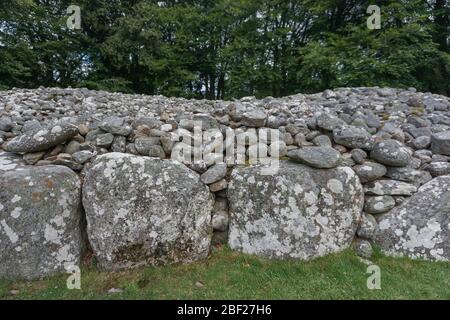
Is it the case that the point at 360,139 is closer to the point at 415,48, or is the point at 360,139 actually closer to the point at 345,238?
the point at 345,238

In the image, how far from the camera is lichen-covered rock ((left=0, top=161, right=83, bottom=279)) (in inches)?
147

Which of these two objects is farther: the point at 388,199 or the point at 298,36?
the point at 298,36

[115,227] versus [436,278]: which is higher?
[115,227]

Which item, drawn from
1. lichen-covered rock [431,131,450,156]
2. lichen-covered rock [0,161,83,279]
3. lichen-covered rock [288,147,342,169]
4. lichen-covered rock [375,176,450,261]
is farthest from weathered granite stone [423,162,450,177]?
lichen-covered rock [0,161,83,279]

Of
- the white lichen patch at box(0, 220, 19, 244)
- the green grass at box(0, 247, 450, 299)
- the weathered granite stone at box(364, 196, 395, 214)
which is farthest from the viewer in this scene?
the weathered granite stone at box(364, 196, 395, 214)

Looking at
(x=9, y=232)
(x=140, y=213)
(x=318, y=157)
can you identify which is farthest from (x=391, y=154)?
(x=9, y=232)

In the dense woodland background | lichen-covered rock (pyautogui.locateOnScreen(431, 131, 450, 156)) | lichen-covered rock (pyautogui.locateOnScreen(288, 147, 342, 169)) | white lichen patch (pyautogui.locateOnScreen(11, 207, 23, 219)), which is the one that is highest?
the dense woodland background

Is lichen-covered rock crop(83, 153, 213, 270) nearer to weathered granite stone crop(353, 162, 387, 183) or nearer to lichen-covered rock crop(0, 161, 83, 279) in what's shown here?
lichen-covered rock crop(0, 161, 83, 279)

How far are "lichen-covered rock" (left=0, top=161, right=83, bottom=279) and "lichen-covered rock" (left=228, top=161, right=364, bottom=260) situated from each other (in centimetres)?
231

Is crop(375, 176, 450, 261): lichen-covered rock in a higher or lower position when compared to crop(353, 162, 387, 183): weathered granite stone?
lower

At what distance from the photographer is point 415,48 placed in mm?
12273
